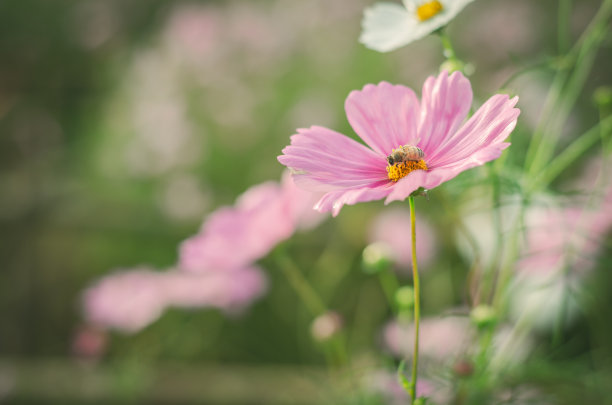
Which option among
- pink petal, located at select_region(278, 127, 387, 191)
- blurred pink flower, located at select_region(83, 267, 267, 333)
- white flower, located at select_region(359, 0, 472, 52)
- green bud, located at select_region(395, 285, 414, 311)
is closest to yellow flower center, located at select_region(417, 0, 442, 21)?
white flower, located at select_region(359, 0, 472, 52)

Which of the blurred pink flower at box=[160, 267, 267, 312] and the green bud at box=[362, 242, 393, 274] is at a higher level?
the blurred pink flower at box=[160, 267, 267, 312]

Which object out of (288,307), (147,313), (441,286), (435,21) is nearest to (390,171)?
(435,21)

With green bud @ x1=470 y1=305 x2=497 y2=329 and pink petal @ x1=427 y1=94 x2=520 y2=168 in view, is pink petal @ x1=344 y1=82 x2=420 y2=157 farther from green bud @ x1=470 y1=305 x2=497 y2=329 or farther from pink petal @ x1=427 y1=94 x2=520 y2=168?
green bud @ x1=470 y1=305 x2=497 y2=329

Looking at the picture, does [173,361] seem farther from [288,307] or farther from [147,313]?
[147,313]

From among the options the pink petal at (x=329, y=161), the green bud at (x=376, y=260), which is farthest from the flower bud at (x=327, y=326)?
the pink petal at (x=329, y=161)

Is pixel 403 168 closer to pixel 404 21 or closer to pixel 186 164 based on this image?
pixel 404 21

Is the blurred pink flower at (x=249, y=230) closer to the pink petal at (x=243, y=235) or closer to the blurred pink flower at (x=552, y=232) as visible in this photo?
the pink petal at (x=243, y=235)
